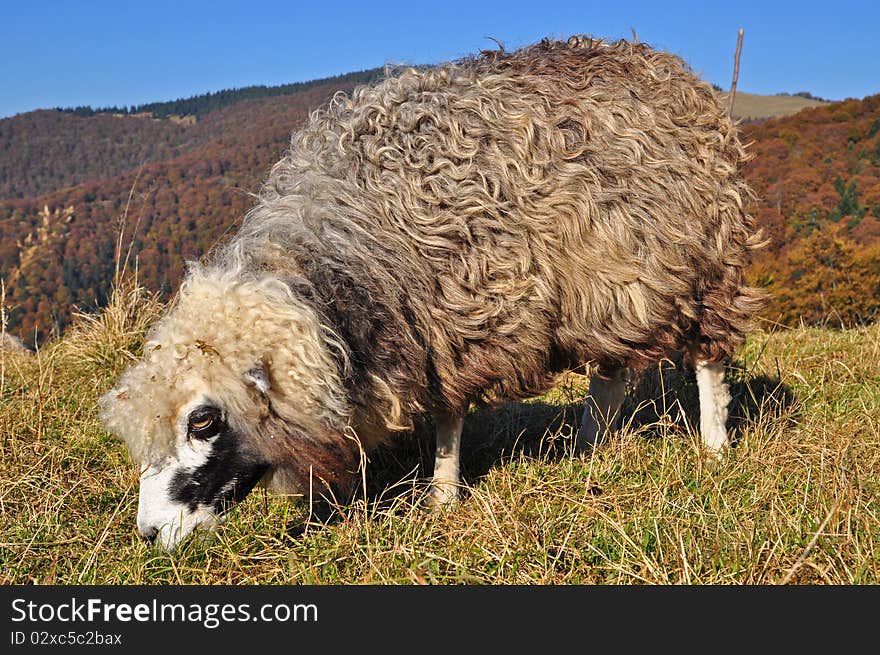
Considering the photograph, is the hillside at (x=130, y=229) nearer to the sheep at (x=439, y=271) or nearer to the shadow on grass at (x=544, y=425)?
the sheep at (x=439, y=271)

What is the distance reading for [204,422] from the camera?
2.96 m

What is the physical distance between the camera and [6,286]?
558 centimetres

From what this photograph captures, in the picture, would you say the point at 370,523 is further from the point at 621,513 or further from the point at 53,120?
the point at 53,120

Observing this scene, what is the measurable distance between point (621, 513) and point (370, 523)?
115cm

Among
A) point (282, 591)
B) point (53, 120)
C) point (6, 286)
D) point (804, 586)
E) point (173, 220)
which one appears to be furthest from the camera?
point (53, 120)

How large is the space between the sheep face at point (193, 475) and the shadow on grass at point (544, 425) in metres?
0.65

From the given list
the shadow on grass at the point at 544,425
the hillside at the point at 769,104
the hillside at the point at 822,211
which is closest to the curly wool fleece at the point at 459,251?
the shadow on grass at the point at 544,425

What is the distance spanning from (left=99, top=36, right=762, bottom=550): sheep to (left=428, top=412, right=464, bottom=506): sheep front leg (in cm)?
1

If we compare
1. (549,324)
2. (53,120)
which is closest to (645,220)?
(549,324)

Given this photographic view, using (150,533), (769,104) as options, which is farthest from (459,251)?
(769,104)

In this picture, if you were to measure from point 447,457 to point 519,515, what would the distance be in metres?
0.63

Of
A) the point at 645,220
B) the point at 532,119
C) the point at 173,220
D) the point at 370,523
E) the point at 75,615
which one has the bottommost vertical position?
the point at 75,615

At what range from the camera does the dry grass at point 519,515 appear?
295 cm

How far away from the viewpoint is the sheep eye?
9.68ft
